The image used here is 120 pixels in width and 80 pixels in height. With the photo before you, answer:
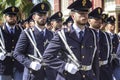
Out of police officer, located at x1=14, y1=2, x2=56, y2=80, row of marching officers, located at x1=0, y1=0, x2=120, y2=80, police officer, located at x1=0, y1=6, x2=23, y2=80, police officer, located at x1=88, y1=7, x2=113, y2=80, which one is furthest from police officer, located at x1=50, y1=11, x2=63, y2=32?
police officer, located at x1=14, y1=2, x2=56, y2=80

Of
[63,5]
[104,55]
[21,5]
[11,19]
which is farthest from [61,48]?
[63,5]

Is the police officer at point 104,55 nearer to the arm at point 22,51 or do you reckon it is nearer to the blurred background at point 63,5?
the arm at point 22,51

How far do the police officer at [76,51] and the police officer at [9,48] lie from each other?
287cm

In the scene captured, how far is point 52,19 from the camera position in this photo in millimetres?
11750

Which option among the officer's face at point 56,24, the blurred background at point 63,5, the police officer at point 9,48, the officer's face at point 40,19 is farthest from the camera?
the blurred background at point 63,5

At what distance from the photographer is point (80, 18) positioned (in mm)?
6703

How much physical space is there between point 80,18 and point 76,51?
0.48 metres

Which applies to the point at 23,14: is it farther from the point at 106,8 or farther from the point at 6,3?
the point at 106,8

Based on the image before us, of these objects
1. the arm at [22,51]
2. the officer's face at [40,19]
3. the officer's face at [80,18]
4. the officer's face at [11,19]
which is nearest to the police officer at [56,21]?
the officer's face at [11,19]

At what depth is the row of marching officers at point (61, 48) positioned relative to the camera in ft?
22.1

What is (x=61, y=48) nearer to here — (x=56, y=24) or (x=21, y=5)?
(x=56, y=24)

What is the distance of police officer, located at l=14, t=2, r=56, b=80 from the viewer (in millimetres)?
8266

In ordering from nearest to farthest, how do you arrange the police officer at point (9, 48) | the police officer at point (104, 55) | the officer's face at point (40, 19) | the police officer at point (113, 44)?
the officer's face at point (40, 19), the police officer at point (104, 55), the police officer at point (9, 48), the police officer at point (113, 44)

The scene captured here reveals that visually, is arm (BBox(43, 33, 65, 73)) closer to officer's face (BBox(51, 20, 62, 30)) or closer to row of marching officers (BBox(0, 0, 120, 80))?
row of marching officers (BBox(0, 0, 120, 80))
